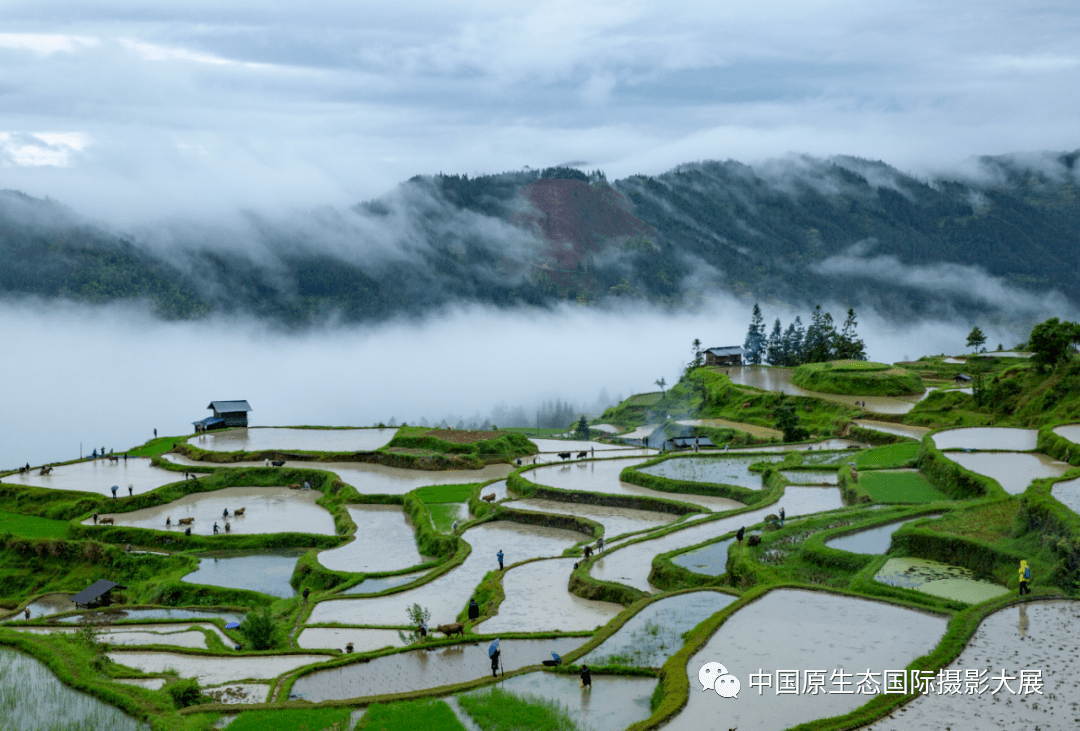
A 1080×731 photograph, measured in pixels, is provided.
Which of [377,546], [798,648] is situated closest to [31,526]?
[377,546]

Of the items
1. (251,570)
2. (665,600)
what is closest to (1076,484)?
(665,600)

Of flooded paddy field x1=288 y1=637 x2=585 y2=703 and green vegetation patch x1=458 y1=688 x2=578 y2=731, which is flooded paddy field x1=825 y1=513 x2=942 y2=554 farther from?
green vegetation patch x1=458 y1=688 x2=578 y2=731

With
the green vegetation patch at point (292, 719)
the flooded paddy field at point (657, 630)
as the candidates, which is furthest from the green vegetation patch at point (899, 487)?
the green vegetation patch at point (292, 719)

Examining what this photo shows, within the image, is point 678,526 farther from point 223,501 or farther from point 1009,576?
point 223,501

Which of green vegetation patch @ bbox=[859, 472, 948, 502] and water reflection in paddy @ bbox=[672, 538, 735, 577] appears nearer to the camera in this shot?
water reflection in paddy @ bbox=[672, 538, 735, 577]

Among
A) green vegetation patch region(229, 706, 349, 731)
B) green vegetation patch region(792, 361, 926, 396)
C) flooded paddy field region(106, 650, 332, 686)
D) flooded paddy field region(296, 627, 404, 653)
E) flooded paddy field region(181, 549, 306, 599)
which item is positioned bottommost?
flooded paddy field region(181, 549, 306, 599)

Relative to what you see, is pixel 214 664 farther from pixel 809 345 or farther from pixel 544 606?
pixel 809 345

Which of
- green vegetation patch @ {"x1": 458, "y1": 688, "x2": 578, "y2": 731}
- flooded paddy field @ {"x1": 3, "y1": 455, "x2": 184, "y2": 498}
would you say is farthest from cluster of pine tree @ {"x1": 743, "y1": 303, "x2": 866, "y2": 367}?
green vegetation patch @ {"x1": 458, "y1": 688, "x2": 578, "y2": 731}
